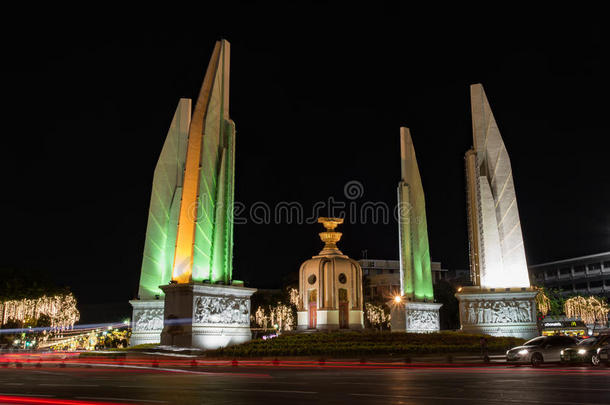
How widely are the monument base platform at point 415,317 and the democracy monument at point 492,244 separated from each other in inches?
158

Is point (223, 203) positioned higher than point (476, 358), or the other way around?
point (223, 203)

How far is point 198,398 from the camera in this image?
9766mm

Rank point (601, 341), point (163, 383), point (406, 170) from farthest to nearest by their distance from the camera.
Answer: point (406, 170), point (601, 341), point (163, 383)

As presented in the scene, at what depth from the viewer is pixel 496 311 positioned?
29891mm

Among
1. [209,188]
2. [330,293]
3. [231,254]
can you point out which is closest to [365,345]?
[231,254]

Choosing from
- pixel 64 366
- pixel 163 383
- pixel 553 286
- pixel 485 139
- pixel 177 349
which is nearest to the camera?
pixel 163 383

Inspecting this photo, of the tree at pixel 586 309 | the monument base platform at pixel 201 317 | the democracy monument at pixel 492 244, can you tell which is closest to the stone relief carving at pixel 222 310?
the monument base platform at pixel 201 317

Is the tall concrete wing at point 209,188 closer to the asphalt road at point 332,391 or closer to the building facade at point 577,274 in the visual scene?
the asphalt road at point 332,391

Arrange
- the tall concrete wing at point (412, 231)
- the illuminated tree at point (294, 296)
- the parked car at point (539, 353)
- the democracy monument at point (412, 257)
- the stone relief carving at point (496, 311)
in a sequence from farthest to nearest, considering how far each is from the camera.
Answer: the illuminated tree at point (294, 296)
the tall concrete wing at point (412, 231)
the democracy monument at point (412, 257)
the stone relief carving at point (496, 311)
the parked car at point (539, 353)

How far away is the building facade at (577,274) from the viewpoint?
74562 millimetres

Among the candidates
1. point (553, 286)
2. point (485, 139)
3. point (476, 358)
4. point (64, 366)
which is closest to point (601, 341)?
point (476, 358)

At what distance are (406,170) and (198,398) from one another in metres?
29.7

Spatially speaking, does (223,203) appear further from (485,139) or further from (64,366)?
(485,139)

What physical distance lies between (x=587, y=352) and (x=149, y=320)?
2277cm
